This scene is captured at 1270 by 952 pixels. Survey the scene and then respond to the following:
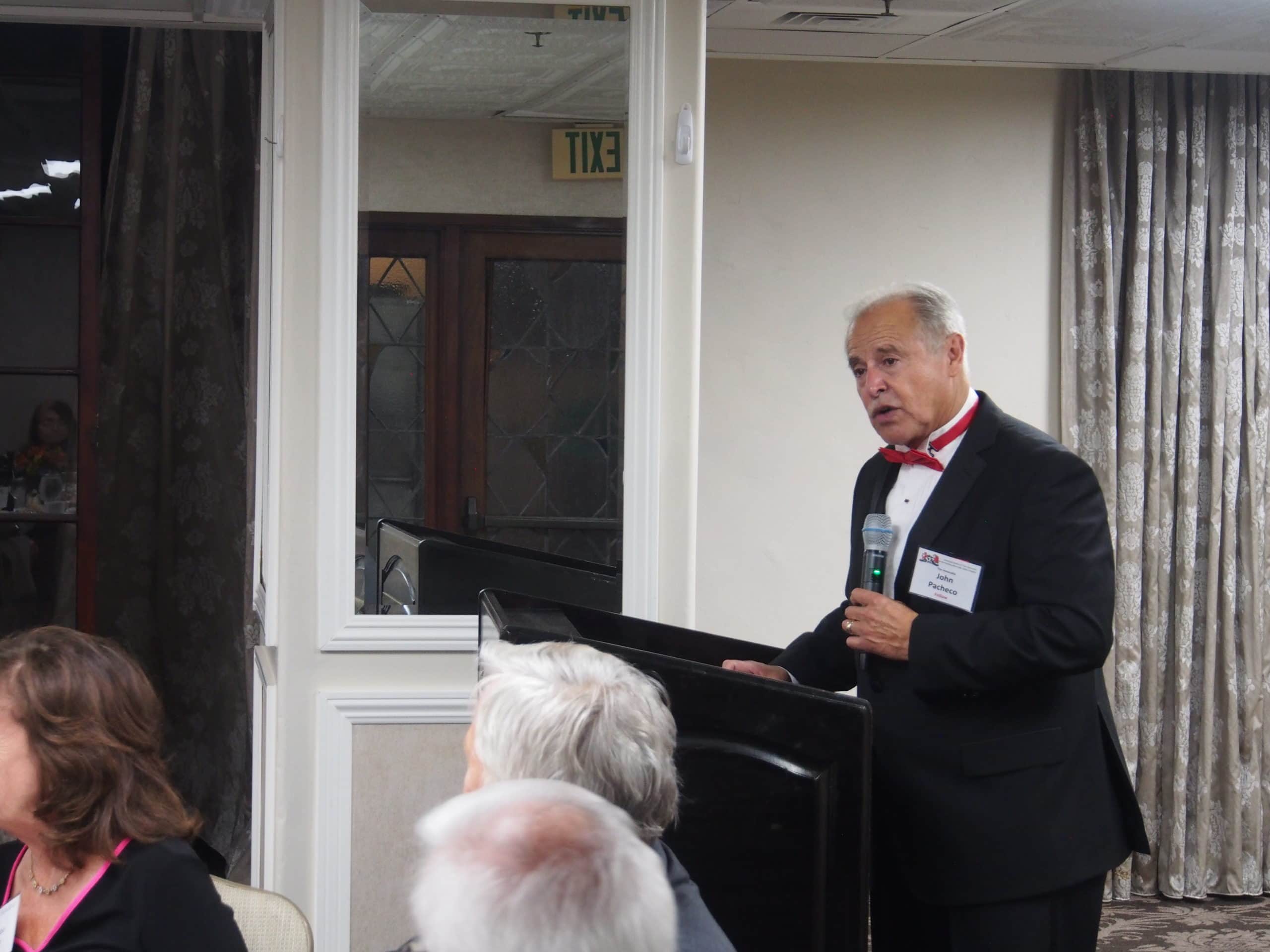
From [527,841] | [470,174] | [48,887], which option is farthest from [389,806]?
[527,841]

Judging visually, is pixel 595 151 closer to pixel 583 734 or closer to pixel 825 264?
pixel 825 264

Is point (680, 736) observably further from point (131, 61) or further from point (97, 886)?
point (131, 61)

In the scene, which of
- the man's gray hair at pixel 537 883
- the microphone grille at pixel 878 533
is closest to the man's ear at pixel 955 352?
the microphone grille at pixel 878 533

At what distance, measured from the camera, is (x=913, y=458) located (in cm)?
221

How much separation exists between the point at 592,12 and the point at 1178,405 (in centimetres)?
222

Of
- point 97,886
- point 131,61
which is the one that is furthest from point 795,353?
point 97,886

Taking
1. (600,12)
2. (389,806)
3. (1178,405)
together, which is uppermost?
(600,12)

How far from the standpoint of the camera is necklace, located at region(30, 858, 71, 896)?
1.67 metres

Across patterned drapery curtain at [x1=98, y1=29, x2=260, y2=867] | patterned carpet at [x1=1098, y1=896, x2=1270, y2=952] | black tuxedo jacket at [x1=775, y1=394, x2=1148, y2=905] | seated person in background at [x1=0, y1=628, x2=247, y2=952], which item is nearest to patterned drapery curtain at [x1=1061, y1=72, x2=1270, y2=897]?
patterned carpet at [x1=1098, y1=896, x2=1270, y2=952]

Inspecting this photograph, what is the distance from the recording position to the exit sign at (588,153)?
274 cm

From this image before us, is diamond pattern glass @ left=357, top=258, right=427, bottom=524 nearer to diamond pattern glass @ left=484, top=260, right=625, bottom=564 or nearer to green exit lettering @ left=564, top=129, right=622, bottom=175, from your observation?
diamond pattern glass @ left=484, top=260, right=625, bottom=564

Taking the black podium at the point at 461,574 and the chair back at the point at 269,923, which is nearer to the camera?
the chair back at the point at 269,923

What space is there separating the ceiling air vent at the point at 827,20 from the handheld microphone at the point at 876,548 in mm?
1646

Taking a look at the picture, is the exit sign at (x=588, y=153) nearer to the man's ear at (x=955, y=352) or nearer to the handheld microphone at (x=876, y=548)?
the man's ear at (x=955, y=352)
